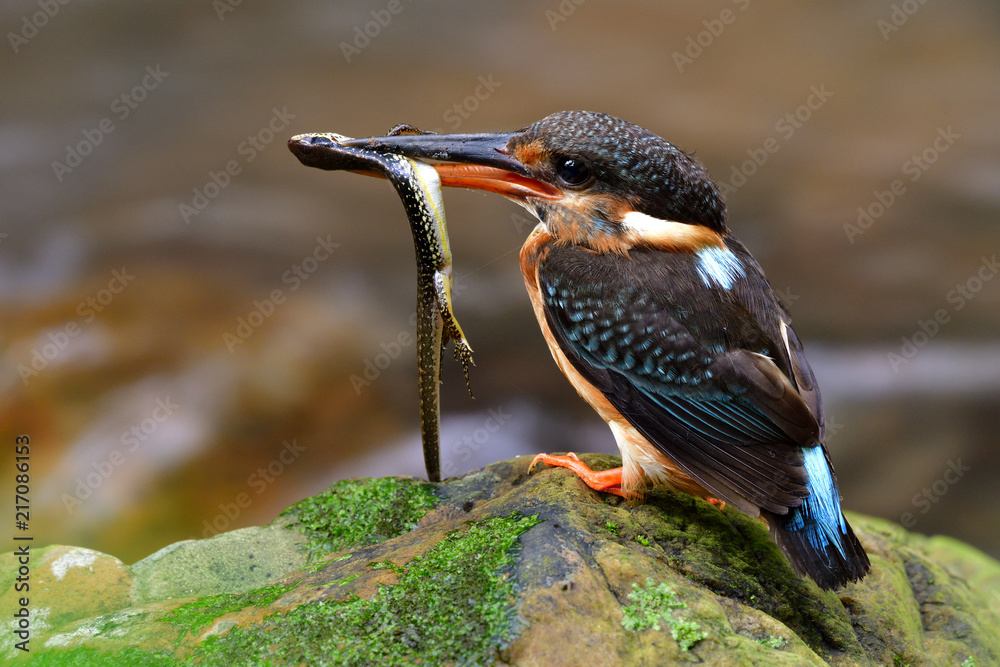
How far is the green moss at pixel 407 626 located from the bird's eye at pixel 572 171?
4.45ft

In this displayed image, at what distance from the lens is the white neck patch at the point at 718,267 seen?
2627 mm

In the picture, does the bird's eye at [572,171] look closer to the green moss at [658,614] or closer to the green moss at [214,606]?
the green moss at [658,614]

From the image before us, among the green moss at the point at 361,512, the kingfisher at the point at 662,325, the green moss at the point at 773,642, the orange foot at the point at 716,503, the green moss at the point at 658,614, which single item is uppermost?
the kingfisher at the point at 662,325

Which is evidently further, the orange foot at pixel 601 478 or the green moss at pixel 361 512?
the green moss at pixel 361 512

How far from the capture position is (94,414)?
5059 millimetres

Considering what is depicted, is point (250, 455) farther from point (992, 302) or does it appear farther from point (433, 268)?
point (992, 302)

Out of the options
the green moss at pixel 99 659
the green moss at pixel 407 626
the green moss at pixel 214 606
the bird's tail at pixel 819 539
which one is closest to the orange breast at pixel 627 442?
the bird's tail at pixel 819 539

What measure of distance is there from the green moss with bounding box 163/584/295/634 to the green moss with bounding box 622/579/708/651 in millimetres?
1009

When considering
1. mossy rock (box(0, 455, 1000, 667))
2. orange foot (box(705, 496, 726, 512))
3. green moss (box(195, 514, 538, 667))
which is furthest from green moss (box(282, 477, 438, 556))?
orange foot (box(705, 496, 726, 512))

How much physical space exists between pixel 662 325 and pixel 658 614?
3.29 ft

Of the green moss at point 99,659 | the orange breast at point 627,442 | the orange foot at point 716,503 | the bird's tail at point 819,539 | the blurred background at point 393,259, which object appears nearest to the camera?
the green moss at point 99,659

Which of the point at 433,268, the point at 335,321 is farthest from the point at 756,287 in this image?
the point at 335,321

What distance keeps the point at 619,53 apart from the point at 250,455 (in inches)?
176

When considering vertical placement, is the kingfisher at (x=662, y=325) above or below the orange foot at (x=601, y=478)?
above
